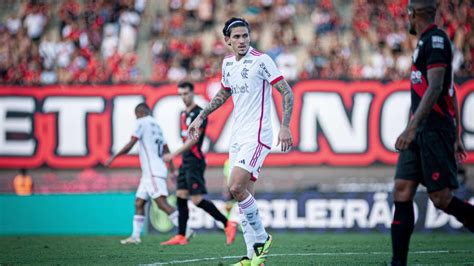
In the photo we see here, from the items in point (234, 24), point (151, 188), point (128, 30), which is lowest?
point (151, 188)

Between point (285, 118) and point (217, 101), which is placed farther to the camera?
point (217, 101)

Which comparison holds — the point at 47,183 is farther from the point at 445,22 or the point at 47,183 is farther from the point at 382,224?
the point at 445,22

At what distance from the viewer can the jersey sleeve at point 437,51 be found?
732 centimetres

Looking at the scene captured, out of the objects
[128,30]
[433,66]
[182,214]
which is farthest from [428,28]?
[128,30]

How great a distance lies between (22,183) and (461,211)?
53.5 ft

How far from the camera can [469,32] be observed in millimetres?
25719

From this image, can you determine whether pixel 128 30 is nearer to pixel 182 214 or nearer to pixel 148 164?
pixel 148 164

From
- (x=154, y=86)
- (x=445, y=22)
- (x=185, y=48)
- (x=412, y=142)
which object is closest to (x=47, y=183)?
(x=154, y=86)

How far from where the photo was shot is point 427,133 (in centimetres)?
746

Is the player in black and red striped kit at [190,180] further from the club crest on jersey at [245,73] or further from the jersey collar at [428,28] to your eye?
the jersey collar at [428,28]

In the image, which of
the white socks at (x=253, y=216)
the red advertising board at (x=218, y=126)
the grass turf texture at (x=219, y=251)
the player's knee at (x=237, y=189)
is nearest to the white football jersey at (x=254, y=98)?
the player's knee at (x=237, y=189)

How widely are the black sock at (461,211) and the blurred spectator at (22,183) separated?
52.3 ft

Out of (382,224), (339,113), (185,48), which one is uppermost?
(185,48)

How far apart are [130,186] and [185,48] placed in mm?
5477
